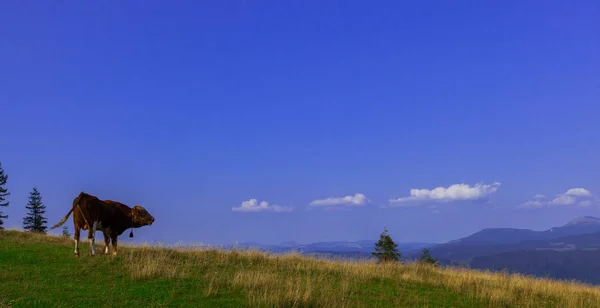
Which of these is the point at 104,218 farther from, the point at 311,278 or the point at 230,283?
the point at 311,278

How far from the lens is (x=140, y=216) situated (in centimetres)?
1842

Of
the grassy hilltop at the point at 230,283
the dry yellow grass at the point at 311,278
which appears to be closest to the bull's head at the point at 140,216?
the dry yellow grass at the point at 311,278

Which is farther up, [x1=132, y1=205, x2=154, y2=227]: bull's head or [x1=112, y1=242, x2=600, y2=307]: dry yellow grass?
[x1=132, y1=205, x2=154, y2=227]: bull's head

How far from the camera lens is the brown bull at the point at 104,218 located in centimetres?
1631

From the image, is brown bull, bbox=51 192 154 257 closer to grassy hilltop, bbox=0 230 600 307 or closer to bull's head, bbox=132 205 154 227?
bull's head, bbox=132 205 154 227

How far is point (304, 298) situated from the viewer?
1207 centimetres

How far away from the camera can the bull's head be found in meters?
18.3

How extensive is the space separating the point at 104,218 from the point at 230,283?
6467 mm

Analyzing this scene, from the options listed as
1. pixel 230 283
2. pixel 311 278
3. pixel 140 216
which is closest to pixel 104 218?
pixel 140 216

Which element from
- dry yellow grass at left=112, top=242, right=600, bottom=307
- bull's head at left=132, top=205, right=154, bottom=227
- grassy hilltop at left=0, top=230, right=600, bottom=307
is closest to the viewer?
grassy hilltop at left=0, top=230, right=600, bottom=307

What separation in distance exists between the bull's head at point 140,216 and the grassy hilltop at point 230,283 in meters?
1.31

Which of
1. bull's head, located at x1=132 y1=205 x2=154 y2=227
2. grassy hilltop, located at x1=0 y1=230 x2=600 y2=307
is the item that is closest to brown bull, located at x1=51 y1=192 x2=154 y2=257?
bull's head, located at x1=132 y1=205 x2=154 y2=227

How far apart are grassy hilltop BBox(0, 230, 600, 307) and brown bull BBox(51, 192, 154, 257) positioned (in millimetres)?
960

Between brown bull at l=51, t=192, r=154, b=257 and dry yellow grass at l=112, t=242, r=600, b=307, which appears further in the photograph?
brown bull at l=51, t=192, r=154, b=257
